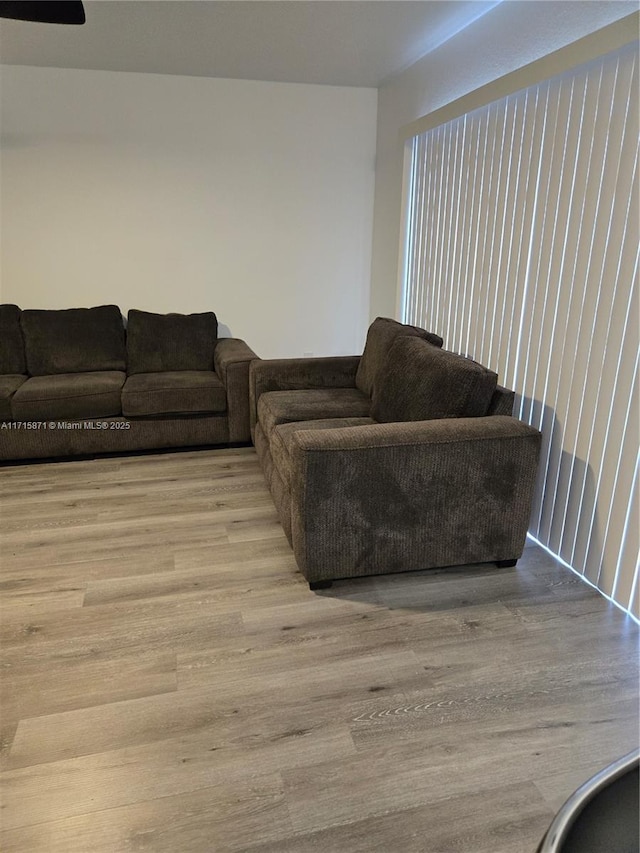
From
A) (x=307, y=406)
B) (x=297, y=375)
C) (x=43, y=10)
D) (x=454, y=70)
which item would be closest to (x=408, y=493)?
(x=307, y=406)

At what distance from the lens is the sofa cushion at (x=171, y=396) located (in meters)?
3.71

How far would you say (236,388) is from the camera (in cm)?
385

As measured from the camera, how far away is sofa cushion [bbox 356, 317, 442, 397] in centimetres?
334

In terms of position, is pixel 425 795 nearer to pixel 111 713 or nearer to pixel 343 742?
pixel 343 742

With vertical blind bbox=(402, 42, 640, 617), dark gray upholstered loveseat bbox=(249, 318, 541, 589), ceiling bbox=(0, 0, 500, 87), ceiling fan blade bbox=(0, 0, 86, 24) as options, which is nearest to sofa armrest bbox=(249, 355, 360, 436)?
vertical blind bbox=(402, 42, 640, 617)

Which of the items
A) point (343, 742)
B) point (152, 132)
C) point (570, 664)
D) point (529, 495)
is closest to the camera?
point (343, 742)

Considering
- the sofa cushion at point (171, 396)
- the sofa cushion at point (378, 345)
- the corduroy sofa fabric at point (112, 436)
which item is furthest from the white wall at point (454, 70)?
the corduroy sofa fabric at point (112, 436)

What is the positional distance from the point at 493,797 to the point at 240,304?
154 inches

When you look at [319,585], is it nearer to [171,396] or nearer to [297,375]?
[297,375]

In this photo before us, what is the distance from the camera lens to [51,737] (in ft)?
5.54

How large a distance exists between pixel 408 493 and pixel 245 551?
825 millimetres

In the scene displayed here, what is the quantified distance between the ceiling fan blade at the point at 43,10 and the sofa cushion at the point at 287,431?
1.72 m

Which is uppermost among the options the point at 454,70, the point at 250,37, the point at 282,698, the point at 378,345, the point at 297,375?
the point at 250,37

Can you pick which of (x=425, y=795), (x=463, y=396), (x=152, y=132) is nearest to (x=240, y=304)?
(x=152, y=132)
